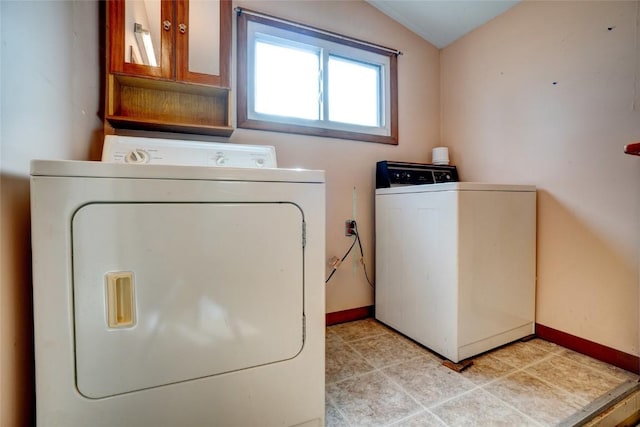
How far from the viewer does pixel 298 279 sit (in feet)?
3.18

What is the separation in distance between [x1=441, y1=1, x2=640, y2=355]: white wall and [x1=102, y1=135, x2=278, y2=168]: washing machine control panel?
→ 165cm

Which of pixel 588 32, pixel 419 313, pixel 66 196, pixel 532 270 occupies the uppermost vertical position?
pixel 588 32

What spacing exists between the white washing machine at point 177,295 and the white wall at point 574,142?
1.60 metres

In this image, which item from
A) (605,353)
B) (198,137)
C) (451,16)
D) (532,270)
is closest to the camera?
(605,353)

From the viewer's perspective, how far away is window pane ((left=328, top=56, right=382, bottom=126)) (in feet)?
7.22

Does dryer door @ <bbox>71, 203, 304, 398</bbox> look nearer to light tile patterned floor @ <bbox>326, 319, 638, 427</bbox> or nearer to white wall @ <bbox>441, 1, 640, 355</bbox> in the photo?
light tile patterned floor @ <bbox>326, 319, 638, 427</bbox>

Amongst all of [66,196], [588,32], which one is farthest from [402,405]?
[588,32]

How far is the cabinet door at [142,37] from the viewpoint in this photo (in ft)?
4.43

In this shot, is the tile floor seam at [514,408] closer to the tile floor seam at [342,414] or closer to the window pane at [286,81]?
the tile floor seam at [342,414]

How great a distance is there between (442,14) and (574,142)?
1.29m

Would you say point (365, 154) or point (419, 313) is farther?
point (365, 154)

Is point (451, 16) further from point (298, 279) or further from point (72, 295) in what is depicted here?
point (72, 295)

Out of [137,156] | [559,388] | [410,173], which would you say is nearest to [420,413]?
[559,388]

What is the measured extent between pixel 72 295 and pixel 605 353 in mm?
2339
